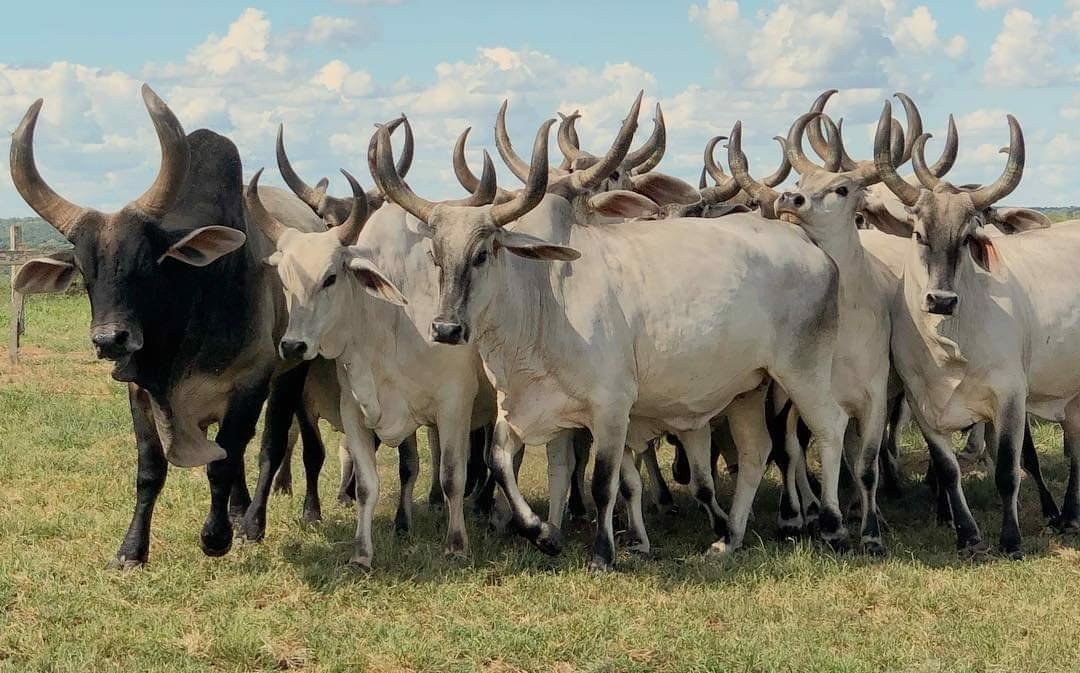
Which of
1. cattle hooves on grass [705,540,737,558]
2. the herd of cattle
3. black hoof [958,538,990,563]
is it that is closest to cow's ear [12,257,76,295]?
the herd of cattle

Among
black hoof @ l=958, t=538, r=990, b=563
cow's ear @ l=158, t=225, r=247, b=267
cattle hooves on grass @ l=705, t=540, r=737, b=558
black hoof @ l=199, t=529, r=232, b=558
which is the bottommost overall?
cattle hooves on grass @ l=705, t=540, r=737, b=558

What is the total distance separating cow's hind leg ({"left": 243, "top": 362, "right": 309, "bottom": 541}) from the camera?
784 centimetres

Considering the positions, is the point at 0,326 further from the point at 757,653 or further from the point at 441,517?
the point at 757,653

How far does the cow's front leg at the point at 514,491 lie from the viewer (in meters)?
7.01

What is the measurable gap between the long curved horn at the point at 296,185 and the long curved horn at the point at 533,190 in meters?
1.98

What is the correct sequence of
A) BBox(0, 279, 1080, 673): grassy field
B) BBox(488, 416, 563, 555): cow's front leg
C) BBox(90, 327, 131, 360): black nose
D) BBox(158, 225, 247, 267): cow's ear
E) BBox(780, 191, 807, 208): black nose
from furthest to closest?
BBox(780, 191, 807, 208): black nose → BBox(488, 416, 563, 555): cow's front leg → BBox(158, 225, 247, 267): cow's ear → BBox(90, 327, 131, 360): black nose → BBox(0, 279, 1080, 673): grassy field

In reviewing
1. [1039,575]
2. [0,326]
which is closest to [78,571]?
[1039,575]

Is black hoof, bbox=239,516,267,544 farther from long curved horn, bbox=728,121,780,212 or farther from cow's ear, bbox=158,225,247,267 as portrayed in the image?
long curved horn, bbox=728,121,780,212

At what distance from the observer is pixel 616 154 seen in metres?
7.31

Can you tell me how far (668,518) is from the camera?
8.73 metres

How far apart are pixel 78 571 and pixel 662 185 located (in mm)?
4470

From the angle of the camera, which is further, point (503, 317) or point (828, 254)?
point (828, 254)

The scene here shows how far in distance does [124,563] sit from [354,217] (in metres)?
2.18

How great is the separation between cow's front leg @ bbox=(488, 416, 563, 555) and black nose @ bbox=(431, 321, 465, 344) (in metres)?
0.87
